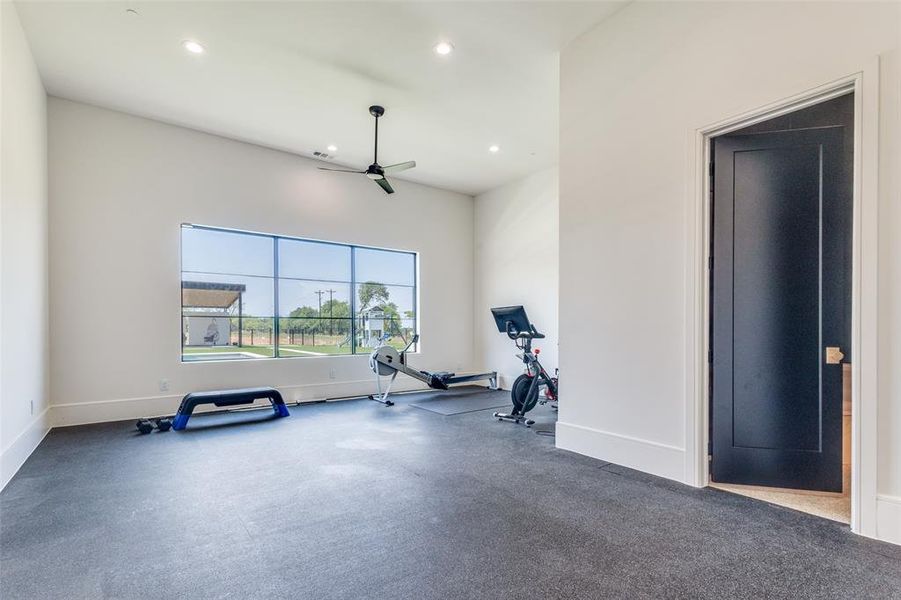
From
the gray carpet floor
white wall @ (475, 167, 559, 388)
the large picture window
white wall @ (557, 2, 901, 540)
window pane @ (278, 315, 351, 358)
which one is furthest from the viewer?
white wall @ (475, 167, 559, 388)

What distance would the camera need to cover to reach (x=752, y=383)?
9.84ft

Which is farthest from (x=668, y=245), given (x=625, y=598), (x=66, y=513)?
(x=66, y=513)

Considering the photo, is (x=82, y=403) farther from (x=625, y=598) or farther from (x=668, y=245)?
(x=668, y=245)

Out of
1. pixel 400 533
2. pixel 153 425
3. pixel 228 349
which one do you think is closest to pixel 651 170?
pixel 400 533

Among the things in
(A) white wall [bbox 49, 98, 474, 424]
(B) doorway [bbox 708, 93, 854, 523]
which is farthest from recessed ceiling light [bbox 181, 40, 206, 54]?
(B) doorway [bbox 708, 93, 854, 523]

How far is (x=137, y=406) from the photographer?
5.20m

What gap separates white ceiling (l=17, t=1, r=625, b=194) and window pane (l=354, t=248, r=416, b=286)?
6.13 ft

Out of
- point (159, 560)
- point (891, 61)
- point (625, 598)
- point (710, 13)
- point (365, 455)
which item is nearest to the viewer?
point (625, 598)

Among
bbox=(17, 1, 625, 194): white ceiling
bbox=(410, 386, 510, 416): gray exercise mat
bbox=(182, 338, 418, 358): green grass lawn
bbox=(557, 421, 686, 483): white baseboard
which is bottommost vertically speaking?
bbox=(410, 386, 510, 416): gray exercise mat

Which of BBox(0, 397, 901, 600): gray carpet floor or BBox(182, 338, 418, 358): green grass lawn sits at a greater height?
BBox(182, 338, 418, 358): green grass lawn

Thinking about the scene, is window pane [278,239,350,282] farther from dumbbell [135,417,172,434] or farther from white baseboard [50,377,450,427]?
dumbbell [135,417,172,434]

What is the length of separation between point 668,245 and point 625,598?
2368 millimetres

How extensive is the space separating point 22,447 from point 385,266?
5.01m

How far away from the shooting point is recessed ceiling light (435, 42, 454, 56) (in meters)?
3.88
